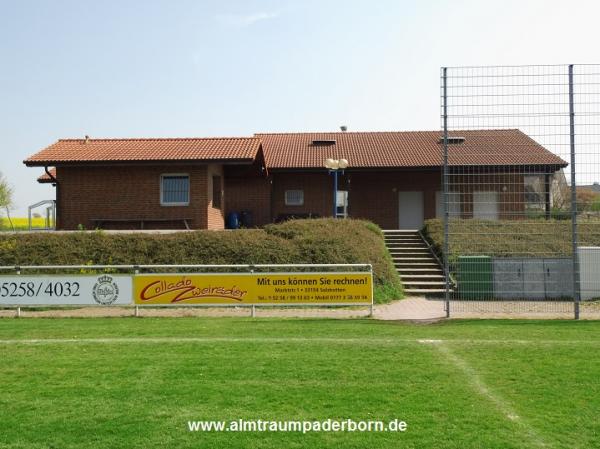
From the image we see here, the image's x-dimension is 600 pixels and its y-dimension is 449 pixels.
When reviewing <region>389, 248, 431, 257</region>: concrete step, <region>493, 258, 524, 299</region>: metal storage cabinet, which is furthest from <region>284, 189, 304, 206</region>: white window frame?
<region>493, 258, 524, 299</region>: metal storage cabinet

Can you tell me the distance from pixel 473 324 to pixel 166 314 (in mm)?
6850

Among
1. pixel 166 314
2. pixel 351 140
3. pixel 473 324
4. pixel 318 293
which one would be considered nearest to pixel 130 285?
pixel 166 314

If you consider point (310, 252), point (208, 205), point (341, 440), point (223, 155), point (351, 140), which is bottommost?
point (341, 440)

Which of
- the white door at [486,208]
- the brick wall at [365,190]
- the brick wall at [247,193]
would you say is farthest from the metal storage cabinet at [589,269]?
the brick wall at [365,190]

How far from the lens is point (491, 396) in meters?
6.48

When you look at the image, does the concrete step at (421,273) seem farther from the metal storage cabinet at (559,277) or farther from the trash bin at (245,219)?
the trash bin at (245,219)

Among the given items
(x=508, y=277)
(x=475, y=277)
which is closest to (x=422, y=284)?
(x=475, y=277)

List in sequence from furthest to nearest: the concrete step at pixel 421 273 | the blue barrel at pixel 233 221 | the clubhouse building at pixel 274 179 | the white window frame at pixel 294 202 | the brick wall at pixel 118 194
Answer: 1. the white window frame at pixel 294 202
2. the blue barrel at pixel 233 221
3. the brick wall at pixel 118 194
4. the clubhouse building at pixel 274 179
5. the concrete step at pixel 421 273

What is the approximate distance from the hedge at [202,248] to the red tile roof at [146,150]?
403 centimetres

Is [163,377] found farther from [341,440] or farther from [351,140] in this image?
[351,140]

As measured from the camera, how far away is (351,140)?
3262cm

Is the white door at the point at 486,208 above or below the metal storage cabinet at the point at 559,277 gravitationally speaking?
above

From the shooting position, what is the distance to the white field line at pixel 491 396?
5.19m

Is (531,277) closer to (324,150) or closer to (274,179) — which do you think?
(274,179)
